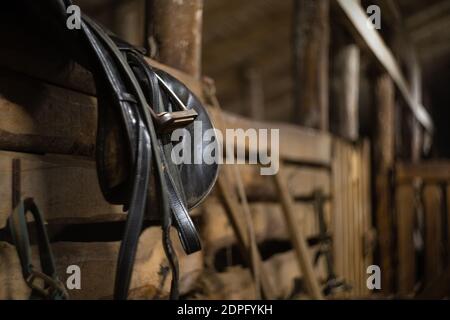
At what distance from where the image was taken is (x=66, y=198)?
1463 millimetres

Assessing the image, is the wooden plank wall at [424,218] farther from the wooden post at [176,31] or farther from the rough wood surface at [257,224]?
the wooden post at [176,31]

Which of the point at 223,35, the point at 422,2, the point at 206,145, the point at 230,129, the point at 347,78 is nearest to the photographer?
the point at 206,145

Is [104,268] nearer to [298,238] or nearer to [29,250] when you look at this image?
[29,250]

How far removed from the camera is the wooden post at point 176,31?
6.36 feet

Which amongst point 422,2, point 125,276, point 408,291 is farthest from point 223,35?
point 125,276

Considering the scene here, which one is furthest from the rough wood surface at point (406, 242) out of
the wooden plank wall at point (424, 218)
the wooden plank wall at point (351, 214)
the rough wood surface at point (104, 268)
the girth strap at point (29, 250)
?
the girth strap at point (29, 250)

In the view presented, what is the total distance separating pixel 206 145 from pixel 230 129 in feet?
3.44

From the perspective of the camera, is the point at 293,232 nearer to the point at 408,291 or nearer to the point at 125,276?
the point at 125,276

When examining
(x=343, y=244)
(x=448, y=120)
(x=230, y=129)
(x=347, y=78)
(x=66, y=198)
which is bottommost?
(x=343, y=244)

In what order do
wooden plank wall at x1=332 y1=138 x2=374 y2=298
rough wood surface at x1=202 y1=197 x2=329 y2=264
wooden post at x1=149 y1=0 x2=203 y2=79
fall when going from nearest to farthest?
wooden post at x1=149 y1=0 x2=203 y2=79
rough wood surface at x1=202 y1=197 x2=329 y2=264
wooden plank wall at x1=332 y1=138 x2=374 y2=298

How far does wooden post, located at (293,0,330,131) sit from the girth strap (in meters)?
2.70

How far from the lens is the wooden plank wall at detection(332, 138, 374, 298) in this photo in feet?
12.6

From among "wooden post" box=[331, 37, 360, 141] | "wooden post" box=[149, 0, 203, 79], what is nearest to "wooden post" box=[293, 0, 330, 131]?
"wooden post" box=[331, 37, 360, 141]

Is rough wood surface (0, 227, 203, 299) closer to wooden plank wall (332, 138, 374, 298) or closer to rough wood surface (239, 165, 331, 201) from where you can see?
rough wood surface (239, 165, 331, 201)
